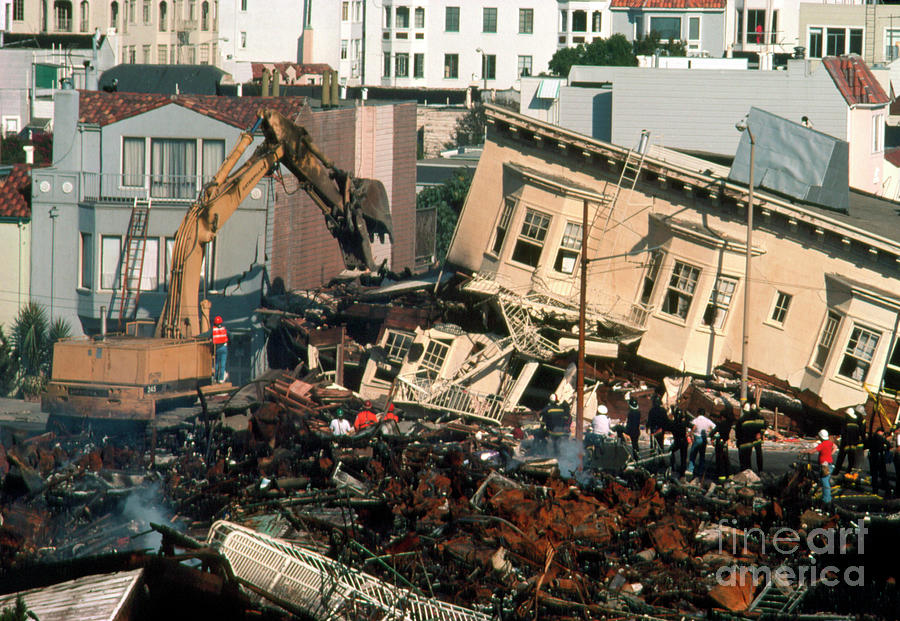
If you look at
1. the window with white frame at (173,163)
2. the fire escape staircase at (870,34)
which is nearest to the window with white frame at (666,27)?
the fire escape staircase at (870,34)

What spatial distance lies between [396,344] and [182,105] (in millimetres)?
10845

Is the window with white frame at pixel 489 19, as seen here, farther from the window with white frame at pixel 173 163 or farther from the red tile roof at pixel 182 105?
the window with white frame at pixel 173 163

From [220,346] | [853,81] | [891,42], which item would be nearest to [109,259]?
[220,346]

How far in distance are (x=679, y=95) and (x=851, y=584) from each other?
3941 cm

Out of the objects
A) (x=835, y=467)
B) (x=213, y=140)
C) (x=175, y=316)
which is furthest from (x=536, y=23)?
(x=835, y=467)

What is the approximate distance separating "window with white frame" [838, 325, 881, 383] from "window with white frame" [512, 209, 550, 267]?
8852mm

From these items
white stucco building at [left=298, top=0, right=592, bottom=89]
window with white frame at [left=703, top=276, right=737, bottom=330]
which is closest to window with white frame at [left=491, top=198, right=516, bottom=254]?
window with white frame at [left=703, top=276, right=737, bottom=330]

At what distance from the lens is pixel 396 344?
35219 mm

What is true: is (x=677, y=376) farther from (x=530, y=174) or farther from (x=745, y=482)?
(x=745, y=482)

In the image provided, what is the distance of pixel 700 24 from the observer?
83.5 m

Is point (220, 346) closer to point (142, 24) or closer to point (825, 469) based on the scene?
point (825, 469)

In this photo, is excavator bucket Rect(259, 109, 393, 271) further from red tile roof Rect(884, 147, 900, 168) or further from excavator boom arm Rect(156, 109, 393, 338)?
red tile roof Rect(884, 147, 900, 168)

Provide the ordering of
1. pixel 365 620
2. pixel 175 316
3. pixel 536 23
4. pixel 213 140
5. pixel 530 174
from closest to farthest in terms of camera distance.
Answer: pixel 365 620, pixel 175 316, pixel 530 174, pixel 213 140, pixel 536 23

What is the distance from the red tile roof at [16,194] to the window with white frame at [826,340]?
81.0ft
